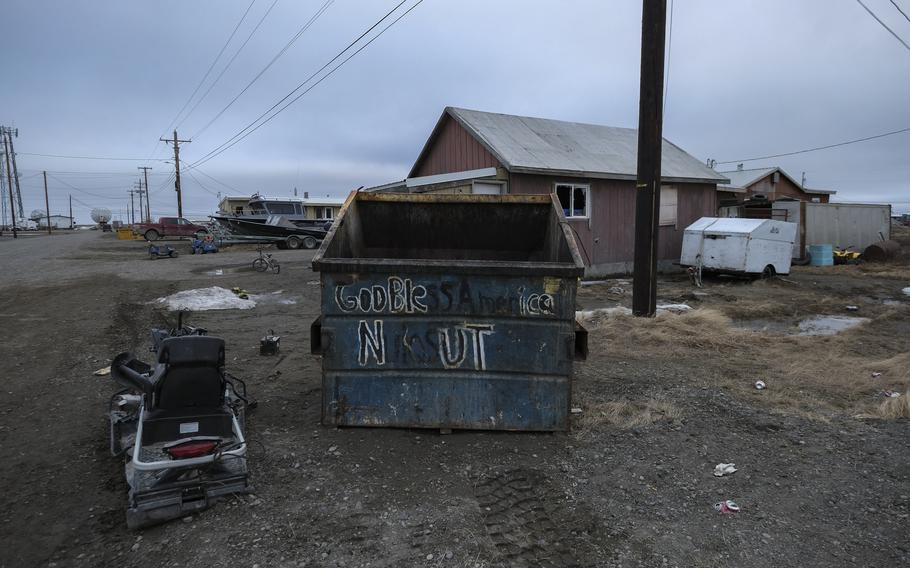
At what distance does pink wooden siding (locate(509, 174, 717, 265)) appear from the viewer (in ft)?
44.2

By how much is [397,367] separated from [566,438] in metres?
1.27

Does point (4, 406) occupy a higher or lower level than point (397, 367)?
lower

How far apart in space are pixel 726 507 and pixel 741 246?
37.9ft

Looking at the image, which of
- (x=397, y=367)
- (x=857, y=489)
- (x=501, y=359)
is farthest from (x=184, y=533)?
(x=857, y=489)

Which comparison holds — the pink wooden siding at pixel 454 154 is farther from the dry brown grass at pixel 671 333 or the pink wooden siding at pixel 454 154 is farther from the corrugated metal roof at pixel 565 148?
the dry brown grass at pixel 671 333

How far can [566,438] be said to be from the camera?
3.73 meters

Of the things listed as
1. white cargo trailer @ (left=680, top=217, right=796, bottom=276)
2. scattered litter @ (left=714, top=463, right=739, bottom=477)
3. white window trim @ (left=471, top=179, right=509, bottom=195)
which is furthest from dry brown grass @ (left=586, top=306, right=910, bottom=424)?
white window trim @ (left=471, top=179, right=509, bottom=195)

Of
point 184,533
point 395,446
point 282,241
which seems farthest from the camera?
point 282,241

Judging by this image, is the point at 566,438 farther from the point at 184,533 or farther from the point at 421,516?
the point at 184,533

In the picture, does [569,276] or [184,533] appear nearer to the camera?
[184,533]

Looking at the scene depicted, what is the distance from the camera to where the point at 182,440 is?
287 cm

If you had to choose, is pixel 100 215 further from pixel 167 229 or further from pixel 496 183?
pixel 496 183

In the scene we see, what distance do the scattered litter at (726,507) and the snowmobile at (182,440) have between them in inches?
101

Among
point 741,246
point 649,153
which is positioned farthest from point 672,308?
point 741,246
